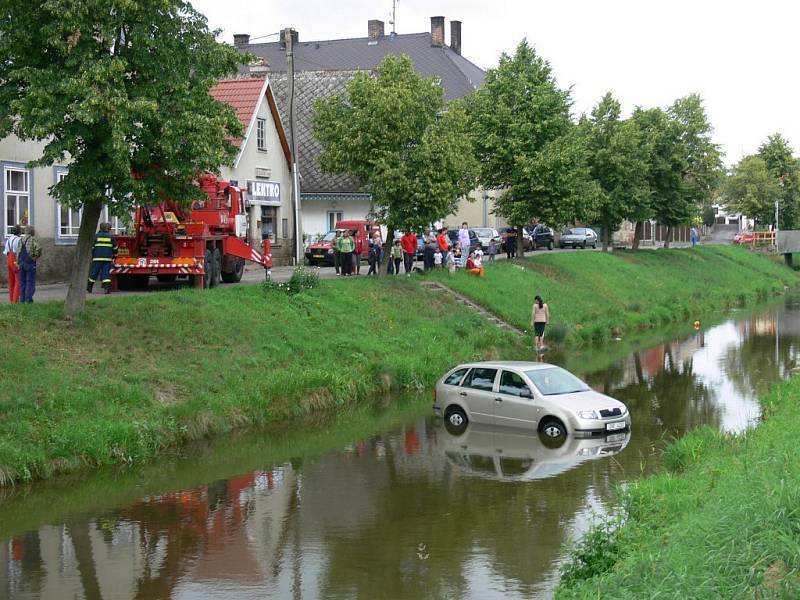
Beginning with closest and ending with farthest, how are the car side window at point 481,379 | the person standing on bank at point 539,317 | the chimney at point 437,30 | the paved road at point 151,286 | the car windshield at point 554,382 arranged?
→ 1. the car windshield at point 554,382
2. the car side window at point 481,379
3. the paved road at point 151,286
4. the person standing on bank at point 539,317
5. the chimney at point 437,30

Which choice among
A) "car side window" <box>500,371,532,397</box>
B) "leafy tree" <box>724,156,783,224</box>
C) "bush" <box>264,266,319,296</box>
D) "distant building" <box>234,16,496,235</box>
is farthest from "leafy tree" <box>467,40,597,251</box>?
"leafy tree" <box>724,156,783,224</box>

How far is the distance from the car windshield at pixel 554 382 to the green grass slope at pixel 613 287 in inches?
606

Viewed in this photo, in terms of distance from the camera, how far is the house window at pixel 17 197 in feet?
103

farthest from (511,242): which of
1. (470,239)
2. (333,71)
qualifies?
(333,71)

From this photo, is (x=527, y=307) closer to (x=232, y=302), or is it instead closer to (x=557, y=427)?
(x=232, y=302)

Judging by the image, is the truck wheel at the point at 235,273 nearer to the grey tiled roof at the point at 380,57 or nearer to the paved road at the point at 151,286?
the paved road at the point at 151,286

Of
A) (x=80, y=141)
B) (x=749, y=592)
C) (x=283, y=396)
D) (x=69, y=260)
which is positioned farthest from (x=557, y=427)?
(x=69, y=260)

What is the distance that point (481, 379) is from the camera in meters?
23.7

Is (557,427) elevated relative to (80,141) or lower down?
lower down

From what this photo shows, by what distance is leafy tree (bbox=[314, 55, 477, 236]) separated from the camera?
36531 millimetres

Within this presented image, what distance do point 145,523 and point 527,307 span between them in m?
27.2

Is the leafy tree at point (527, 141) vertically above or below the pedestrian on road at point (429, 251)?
above

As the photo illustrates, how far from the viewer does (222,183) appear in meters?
34.3

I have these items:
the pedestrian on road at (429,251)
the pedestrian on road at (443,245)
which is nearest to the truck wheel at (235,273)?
the pedestrian on road at (429,251)
